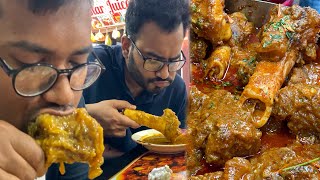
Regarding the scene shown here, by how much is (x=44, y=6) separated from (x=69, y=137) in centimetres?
34

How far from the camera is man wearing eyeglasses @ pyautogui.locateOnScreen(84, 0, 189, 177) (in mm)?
1222

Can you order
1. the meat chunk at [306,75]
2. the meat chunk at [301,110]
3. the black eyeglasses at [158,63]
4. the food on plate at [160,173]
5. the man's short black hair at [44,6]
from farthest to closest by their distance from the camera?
1. the meat chunk at [306,75]
2. the meat chunk at [301,110]
3. the food on plate at [160,173]
4. the black eyeglasses at [158,63]
5. the man's short black hair at [44,6]

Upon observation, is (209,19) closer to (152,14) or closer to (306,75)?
(306,75)

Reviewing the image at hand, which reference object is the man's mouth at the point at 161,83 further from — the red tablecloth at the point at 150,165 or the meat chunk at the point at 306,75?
the meat chunk at the point at 306,75

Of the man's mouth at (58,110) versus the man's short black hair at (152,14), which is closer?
the man's mouth at (58,110)

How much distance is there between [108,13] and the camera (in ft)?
3.91

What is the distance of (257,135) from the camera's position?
1.93 meters

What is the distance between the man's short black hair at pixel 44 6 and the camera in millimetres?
1004

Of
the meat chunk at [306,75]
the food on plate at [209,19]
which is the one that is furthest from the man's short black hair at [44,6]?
the meat chunk at [306,75]

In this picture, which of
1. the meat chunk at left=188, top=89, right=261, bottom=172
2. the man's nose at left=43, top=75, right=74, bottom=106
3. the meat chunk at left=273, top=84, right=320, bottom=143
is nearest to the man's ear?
the man's nose at left=43, top=75, right=74, bottom=106

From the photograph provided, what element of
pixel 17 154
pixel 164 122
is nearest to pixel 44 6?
pixel 17 154

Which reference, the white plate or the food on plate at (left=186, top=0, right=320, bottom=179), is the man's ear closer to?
the white plate

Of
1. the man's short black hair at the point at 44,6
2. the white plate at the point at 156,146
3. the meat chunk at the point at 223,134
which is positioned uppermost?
the man's short black hair at the point at 44,6

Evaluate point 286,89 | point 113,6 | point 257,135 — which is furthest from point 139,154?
point 286,89
